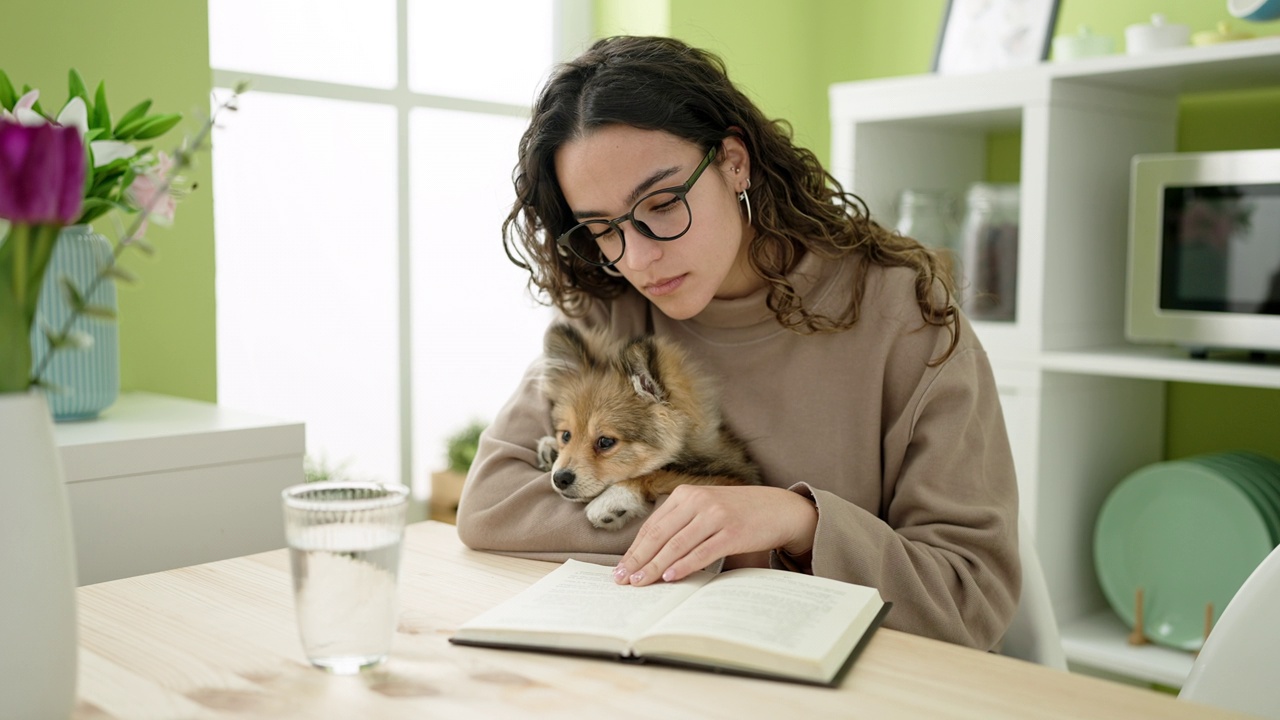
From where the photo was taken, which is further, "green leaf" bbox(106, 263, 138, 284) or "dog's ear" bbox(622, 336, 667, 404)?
"dog's ear" bbox(622, 336, 667, 404)

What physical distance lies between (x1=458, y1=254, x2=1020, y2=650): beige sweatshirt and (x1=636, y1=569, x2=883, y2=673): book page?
138mm

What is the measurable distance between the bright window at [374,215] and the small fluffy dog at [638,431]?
1417 millimetres

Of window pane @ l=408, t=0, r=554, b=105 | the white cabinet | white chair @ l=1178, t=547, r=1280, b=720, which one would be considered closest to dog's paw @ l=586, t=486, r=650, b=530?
white chair @ l=1178, t=547, r=1280, b=720

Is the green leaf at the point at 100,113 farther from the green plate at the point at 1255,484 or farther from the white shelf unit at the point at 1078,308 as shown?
the green plate at the point at 1255,484

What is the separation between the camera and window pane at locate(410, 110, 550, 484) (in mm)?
3088

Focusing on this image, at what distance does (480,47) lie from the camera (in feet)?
10.4

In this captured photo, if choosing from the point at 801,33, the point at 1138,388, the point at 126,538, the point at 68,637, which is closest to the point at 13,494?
the point at 68,637

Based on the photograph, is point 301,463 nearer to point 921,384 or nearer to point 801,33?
point 921,384

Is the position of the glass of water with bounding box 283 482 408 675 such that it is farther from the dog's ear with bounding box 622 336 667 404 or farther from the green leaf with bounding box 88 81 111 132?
the green leaf with bounding box 88 81 111 132

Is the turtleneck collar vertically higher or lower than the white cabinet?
higher

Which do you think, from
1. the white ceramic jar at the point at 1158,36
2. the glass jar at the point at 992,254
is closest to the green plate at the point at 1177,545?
the glass jar at the point at 992,254

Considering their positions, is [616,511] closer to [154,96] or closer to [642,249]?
[642,249]

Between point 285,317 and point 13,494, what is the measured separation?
209 centimetres

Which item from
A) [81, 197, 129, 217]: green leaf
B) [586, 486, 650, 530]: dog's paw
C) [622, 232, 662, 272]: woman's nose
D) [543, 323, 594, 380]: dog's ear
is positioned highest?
[81, 197, 129, 217]: green leaf
